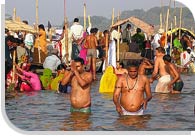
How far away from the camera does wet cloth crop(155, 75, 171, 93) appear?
10.8 meters

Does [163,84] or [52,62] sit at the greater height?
[52,62]

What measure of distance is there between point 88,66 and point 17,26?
7.43ft

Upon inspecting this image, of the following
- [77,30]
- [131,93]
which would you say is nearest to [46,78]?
[77,30]

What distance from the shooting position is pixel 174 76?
420 inches

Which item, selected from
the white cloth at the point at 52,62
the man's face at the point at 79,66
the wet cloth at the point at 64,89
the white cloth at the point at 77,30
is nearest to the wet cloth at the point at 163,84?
the wet cloth at the point at 64,89

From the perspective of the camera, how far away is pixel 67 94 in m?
10.6

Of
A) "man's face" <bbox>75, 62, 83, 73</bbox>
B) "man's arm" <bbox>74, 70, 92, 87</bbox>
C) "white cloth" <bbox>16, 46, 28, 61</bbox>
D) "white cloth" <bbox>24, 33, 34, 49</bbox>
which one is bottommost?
"man's arm" <bbox>74, 70, 92, 87</bbox>

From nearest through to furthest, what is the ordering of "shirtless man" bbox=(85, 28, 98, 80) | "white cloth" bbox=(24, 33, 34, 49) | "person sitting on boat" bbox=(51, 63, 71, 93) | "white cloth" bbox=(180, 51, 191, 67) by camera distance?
1. "person sitting on boat" bbox=(51, 63, 71, 93)
2. "shirtless man" bbox=(85, 28, 98, 80)
3. "white cloth" bbox=(24, 33, 34, 49)
4. "white cloth" bbox=(180, 51, 191, 67)

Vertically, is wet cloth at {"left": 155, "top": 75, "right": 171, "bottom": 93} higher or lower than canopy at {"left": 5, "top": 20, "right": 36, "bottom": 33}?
lower

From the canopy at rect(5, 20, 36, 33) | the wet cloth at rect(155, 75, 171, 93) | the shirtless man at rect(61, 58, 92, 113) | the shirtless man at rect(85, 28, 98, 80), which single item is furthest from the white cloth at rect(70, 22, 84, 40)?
the shirtless man at rect(61, 58, 92, 113)

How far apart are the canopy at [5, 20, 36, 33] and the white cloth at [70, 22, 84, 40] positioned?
4.34 feet

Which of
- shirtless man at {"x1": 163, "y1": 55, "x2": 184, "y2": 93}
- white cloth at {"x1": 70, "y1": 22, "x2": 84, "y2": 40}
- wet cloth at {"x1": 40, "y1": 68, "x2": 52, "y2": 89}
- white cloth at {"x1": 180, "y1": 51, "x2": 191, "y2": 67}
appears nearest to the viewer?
shirtless man at {"x1": 163, "y1": 55, "x2": 184, "y2": 93}

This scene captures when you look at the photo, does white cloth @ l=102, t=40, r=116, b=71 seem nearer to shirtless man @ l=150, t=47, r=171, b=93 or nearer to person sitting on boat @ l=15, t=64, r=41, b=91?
shirtless man @ l=150, t=47, r=171, b=93

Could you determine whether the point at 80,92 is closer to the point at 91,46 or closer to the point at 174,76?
the point at 174,76
